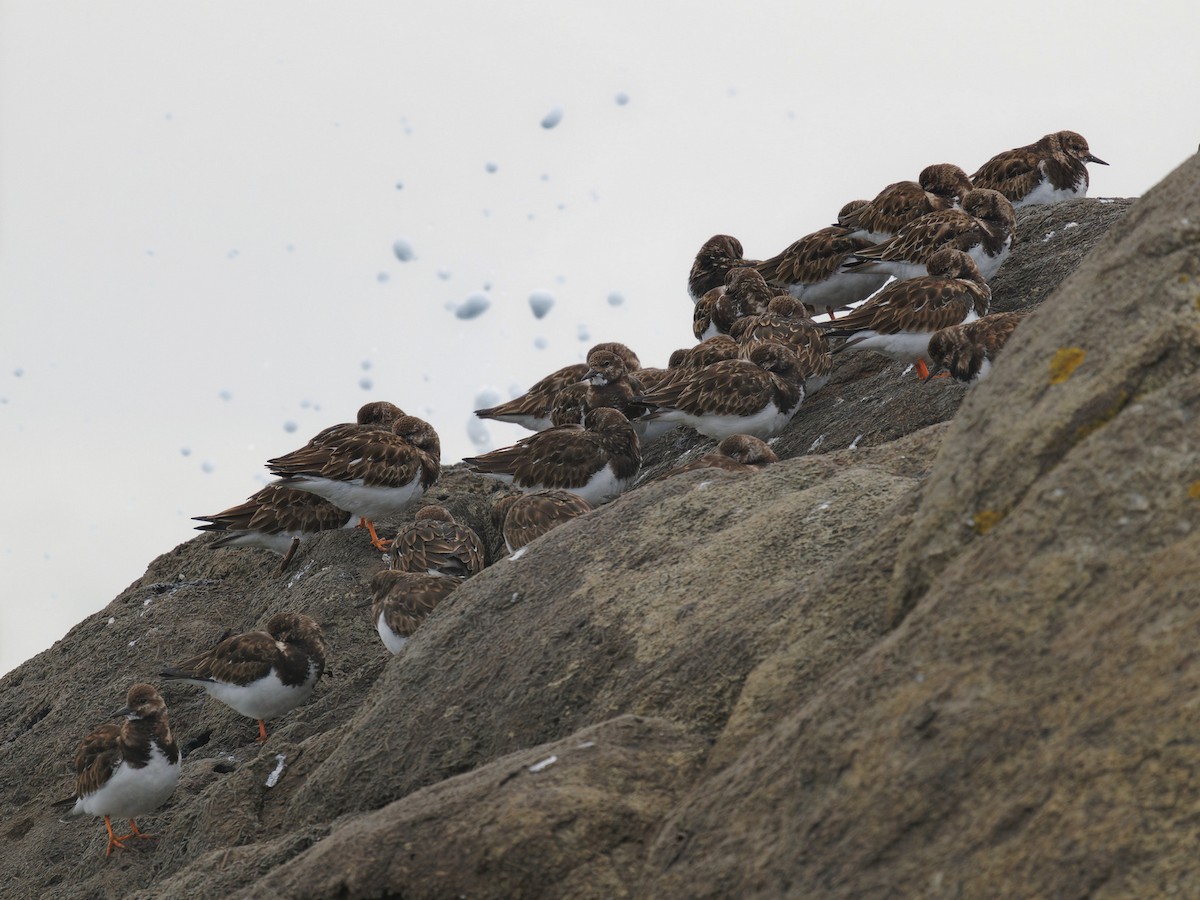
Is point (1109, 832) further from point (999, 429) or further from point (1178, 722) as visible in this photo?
point (999, 429)

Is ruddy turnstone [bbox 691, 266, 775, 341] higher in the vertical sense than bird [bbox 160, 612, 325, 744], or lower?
higher

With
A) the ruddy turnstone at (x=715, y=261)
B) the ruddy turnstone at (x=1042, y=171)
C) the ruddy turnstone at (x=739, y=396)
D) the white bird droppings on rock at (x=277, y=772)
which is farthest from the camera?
the ruddy turnstone at (x=715, y=261)

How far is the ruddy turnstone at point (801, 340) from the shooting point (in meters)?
12.0

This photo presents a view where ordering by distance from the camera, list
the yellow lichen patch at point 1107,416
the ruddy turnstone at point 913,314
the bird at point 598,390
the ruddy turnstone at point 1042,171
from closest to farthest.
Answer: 1. the yellow lichen patch at point 1107,416
2. the ruddy turnstone at point 913,314
3. the bird at point 598,390
4. the ruddy turnstone at point 1042,171

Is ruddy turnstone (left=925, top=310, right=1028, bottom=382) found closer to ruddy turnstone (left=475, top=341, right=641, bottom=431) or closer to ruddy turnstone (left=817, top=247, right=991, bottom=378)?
ruddy turnstone (left=817, top=247, right=991, bottom=378)

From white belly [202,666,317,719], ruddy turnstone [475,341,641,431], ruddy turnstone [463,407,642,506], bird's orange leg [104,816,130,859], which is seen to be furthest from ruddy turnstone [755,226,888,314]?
bird's orange leg [104,816,130,859]

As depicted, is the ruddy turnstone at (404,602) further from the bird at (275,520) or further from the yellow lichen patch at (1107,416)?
the yellow lichen patch at (1107,416)

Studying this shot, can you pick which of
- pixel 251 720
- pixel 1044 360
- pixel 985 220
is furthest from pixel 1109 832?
pixel 985 220

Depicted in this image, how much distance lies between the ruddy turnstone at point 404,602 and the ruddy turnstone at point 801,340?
4059mm

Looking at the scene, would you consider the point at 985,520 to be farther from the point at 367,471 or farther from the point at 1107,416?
the point at 367,471

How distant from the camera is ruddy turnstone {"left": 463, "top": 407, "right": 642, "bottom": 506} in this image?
11.3 m

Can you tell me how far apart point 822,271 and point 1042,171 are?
310 centimetres

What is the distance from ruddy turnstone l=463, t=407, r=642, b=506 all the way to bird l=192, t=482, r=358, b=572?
159cm

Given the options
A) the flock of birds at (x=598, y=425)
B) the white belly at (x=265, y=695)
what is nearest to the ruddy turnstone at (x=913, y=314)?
the flock of birds at (x=598, y=425)
